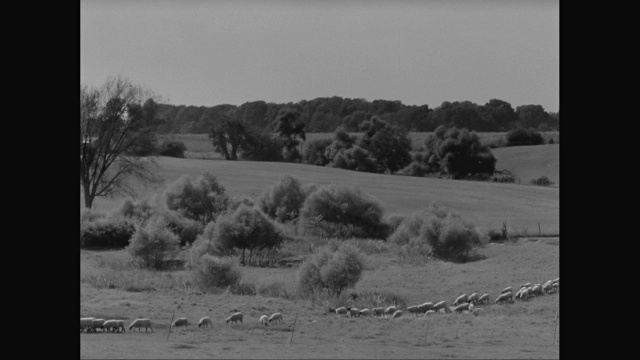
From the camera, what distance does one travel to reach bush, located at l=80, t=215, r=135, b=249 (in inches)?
1080

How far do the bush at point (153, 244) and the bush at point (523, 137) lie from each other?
36132 mm

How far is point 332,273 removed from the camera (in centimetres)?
2216

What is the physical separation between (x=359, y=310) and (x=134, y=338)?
6782 millimetres

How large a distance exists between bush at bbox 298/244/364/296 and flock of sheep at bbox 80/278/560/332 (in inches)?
62.3

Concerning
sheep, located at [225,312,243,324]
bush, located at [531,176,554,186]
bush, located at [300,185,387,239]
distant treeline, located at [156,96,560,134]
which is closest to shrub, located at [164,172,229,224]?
bush, located at [300,185,387,239]

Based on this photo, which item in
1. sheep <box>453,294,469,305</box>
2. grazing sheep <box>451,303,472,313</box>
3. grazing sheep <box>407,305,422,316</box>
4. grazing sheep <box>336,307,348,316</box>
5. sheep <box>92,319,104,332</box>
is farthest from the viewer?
sheep <box>453,294,469,305</box>

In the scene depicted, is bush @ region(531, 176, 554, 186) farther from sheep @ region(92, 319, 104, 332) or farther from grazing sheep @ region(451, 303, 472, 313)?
sheep @ region(92, 319, 104, 332)

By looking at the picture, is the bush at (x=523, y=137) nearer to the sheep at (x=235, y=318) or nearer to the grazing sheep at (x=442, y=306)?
the grazing sheep at (x=442, y=306)

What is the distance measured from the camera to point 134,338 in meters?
14.6

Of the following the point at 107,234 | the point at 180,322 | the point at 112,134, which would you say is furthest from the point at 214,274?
the point at 112,134
